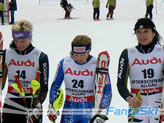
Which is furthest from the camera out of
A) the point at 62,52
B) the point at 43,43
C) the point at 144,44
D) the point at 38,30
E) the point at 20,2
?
the point at 20,2

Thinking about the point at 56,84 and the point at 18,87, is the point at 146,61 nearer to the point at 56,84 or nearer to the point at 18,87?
the point at 56,84

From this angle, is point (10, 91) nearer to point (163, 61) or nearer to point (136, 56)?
point (136, 56)

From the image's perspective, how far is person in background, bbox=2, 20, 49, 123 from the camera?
14.8 feet

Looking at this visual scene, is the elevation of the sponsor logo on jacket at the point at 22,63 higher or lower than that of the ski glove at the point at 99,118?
higher

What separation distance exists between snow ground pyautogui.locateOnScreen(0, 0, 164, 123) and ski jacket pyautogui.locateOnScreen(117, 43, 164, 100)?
90cm

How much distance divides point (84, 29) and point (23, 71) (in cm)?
1332

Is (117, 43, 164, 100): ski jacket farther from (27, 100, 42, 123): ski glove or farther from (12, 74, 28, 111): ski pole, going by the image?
(12, 74, 28, 111): ski pole

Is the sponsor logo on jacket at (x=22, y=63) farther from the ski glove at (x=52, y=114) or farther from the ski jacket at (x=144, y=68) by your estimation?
the ski jacket at (x=144, y=68)

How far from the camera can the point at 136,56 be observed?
15.1 feet

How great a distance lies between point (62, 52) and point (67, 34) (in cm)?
392

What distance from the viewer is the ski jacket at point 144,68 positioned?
14.9 ft

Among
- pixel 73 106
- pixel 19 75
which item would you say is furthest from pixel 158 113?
pixel 19 75

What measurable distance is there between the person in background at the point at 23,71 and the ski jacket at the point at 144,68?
0.89 m

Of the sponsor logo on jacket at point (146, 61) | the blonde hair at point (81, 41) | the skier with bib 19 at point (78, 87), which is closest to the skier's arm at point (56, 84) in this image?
the skier with bib 19 at point (78, 87)
